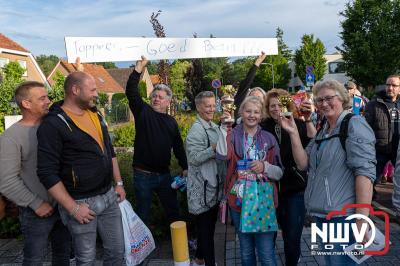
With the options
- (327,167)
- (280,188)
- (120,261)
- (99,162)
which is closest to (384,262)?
(280,188)

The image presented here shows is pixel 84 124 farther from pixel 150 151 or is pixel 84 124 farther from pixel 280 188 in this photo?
pixel 280 188

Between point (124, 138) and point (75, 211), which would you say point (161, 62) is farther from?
point (75, 211)

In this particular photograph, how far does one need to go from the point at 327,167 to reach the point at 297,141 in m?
0.37

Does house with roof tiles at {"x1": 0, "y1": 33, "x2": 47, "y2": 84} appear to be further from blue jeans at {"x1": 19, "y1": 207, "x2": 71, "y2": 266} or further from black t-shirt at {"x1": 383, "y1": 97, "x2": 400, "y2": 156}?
black t-shirt at {"x1": 383, "y1": 97, "x2": 400, "y2": 156}

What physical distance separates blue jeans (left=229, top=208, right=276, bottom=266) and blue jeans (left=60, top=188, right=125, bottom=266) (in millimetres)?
1017

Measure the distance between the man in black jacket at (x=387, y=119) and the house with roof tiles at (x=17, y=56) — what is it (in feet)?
97.2

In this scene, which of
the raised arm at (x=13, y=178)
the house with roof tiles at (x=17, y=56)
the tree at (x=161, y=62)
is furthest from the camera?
the house with roof tiles at (x=17, y=56)

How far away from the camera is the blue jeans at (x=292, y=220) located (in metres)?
3.25

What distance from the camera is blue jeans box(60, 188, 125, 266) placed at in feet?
8.95

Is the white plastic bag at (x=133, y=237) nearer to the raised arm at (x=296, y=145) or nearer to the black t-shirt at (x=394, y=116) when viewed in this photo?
the raised arm at (x=296, y=145)

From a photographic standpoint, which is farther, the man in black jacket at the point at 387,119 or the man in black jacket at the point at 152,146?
the man in black jacket at the point at 387,119

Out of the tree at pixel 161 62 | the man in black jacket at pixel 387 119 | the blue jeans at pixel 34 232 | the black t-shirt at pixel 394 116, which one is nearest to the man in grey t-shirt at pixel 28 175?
the blue jeans at pixel 34 232

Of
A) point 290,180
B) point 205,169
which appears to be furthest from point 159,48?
point 290,180

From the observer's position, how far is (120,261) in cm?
302
